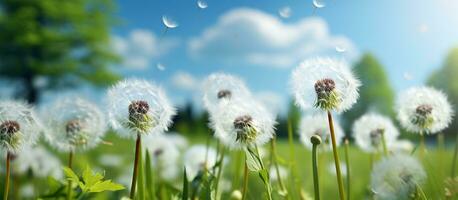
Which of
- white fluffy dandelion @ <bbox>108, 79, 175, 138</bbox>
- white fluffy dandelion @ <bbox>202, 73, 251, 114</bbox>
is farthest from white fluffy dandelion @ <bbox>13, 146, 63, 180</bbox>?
white fluffy dandelion @ <bbox>108, 79, 175, 138</bbox>

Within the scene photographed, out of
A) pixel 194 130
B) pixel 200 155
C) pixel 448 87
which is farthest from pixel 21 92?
pixel 200 155

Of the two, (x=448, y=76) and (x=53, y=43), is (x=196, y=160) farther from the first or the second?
(x=448, y=76)

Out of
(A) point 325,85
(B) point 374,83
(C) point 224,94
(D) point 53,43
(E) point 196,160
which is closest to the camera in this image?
(A) point 325,85

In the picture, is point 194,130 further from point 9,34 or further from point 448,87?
point 448,87

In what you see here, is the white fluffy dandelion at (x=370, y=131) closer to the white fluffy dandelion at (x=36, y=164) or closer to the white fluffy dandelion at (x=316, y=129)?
the white fluffy dandelion at (x=316, y=129)

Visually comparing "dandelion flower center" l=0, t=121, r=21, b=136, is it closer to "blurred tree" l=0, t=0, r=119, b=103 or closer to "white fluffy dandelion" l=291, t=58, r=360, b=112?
"white fluffy dandelion" l=291, t=58, r=360, b=112

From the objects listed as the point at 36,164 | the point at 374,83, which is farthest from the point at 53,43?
the point at 36,164
